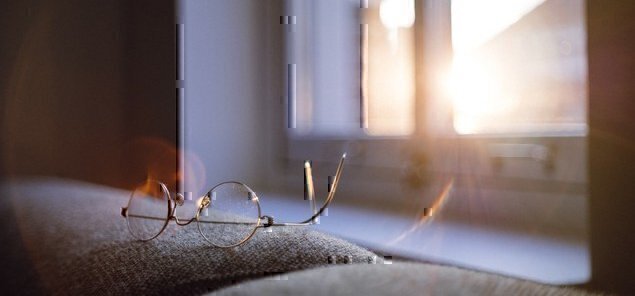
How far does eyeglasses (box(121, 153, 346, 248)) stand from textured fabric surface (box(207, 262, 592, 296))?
20cm

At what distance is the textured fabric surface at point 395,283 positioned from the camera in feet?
0.84

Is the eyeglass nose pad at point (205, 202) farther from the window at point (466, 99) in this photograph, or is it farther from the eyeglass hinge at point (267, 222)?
the window at point (466, 99)

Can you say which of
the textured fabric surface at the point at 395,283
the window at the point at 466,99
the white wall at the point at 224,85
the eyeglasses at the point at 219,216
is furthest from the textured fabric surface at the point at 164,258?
the white wall at the point at 224,85

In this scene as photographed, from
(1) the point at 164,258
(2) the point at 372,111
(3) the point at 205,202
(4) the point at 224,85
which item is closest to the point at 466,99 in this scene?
(2) the point at 372,111

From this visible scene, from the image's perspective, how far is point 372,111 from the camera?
1.22 metres

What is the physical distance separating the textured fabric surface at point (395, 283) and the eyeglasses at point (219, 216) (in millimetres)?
201

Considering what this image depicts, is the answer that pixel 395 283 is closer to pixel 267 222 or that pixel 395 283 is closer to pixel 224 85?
pixel 267 222

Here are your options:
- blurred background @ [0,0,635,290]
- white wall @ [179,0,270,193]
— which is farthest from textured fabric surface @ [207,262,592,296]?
white wall @ [179,0,270,193]

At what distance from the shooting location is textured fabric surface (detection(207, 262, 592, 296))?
0.26 metres

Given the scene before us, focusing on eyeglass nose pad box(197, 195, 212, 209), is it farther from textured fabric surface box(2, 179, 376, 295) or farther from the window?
the window

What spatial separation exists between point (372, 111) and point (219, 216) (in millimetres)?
673

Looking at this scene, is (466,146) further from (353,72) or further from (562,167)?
(353,72)

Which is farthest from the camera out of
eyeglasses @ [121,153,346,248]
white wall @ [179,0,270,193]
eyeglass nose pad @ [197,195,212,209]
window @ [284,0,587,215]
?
white wall @ [179,0,270,193]

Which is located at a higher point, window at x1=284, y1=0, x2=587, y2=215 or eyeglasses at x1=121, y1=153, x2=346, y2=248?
window at x1=284, y1=0, x2=587, y2=215
